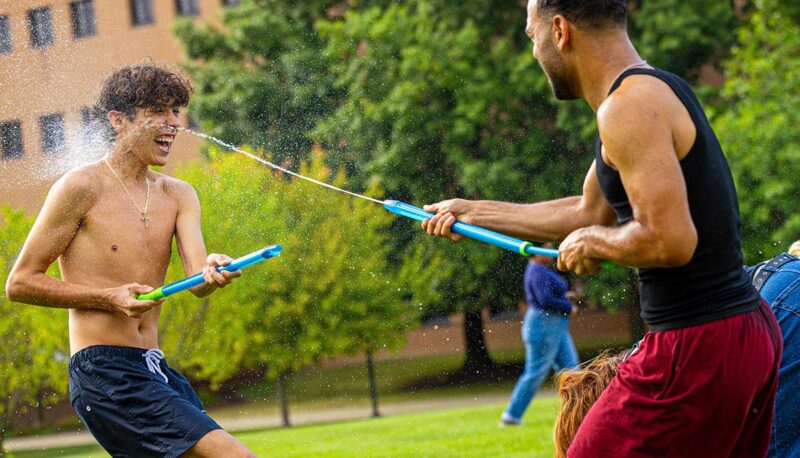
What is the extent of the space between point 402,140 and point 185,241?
Result: 12.3 metres

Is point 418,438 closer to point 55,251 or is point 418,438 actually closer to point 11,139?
point 11,139

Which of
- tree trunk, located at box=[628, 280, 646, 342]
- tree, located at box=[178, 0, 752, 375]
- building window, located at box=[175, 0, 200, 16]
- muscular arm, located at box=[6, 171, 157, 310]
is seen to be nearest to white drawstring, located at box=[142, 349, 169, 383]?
muscular arm, located at box=[6, 171, 157, 310]

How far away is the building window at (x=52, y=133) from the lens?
7.29 metres

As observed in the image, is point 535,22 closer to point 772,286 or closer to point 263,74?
point 772,286

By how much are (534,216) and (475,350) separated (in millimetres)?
16612

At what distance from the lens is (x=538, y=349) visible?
28.8ft

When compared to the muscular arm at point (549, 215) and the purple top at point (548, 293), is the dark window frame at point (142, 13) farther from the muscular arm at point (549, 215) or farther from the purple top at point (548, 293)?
the muscular arm at point (549, 215)

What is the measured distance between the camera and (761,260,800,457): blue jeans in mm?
3277

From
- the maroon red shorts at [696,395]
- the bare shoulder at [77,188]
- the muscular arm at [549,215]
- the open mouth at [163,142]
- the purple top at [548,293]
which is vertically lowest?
the purple top at [548,293]

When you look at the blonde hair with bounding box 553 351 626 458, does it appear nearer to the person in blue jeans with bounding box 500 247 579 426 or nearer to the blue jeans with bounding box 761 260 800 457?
the blue jeans with bounding box 761 260 800 457

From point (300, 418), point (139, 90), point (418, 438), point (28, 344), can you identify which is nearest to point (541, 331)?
point (418, 438)

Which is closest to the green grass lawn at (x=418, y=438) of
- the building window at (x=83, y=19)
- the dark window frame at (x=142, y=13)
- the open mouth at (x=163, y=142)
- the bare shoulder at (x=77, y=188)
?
the open mouth at (x=163, y=142)

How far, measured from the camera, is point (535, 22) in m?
2.92

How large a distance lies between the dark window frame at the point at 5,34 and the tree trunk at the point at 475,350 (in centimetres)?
977
